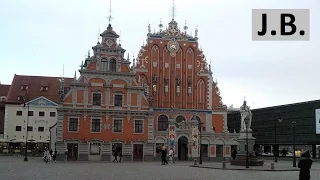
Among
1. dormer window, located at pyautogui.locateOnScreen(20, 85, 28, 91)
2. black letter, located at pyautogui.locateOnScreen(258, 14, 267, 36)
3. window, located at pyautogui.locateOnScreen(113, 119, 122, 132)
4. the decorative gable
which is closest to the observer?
black letter, located at pyautogui.locateOnScreen(258, 14, 267, 36)

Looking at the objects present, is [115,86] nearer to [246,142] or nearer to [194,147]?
[194,147]

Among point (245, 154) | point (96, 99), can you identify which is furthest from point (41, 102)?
point (245, 154)

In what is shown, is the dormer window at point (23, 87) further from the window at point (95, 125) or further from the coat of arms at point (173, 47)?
the coat of arms at point (173, 47)

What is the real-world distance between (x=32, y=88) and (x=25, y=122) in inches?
238

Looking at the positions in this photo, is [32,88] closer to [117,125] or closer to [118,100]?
[118,100]

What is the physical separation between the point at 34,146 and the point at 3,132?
5425 mm

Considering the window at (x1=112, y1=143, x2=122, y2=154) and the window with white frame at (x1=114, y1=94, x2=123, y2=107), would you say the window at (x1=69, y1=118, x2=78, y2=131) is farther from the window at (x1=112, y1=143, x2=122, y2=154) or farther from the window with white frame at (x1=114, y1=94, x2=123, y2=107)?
the window with white frame at (x1=114, y1=94, x2=123, y2=107)

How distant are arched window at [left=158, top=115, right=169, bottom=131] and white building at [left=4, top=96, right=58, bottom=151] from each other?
2260 cm

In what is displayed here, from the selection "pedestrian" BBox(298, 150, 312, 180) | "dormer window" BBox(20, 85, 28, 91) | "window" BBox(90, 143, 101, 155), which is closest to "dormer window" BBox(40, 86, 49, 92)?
"dormer window" BBox(20, 85, 28, 91)

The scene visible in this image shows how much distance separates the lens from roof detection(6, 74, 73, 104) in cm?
7331

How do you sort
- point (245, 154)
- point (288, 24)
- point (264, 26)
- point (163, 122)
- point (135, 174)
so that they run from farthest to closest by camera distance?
point (163, 122) → point (245, 154) → point (135, 174) → point (264, 26) → point (288, 24)

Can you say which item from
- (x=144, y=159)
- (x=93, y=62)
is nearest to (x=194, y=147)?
(x=144, y=159)

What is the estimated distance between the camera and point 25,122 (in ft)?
239

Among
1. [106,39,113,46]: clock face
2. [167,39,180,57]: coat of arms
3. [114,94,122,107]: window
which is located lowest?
[114,94,122,107]: window
